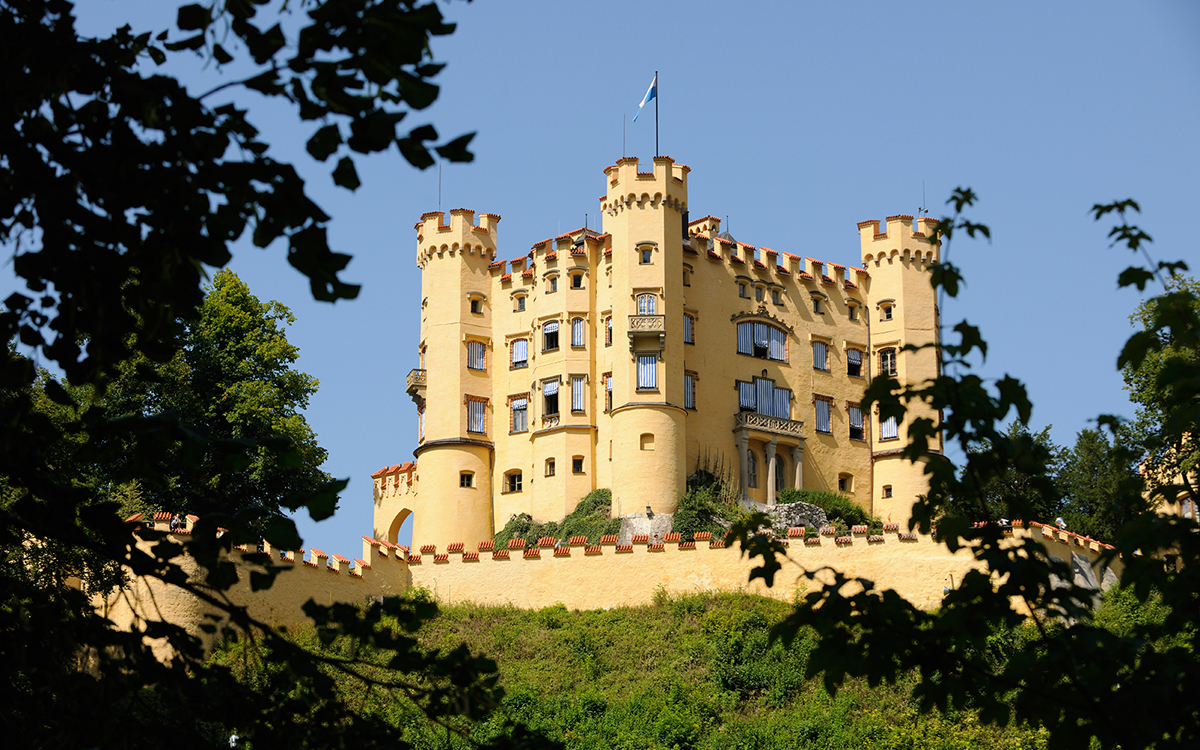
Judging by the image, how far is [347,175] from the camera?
568 cm

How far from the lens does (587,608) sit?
38.6 metres

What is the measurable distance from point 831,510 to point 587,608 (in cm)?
1405

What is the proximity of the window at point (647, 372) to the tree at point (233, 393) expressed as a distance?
1137 centimetres

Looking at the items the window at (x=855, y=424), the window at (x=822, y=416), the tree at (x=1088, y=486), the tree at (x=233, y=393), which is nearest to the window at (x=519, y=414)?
the tree at (x=233, y=393)

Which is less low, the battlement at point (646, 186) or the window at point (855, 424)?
the battlement at point (646, 186)

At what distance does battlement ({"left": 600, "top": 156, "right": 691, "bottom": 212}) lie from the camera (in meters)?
50.5

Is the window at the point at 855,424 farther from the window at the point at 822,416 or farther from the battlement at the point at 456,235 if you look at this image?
the battlement at the point at 456,235

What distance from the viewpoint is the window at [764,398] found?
5219 centimetres

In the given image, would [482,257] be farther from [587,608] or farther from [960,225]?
[960,225]

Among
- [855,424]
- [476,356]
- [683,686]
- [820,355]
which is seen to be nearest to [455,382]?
[476,356]

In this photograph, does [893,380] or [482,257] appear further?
[482,257]

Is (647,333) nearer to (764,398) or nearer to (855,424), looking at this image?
(764,398)

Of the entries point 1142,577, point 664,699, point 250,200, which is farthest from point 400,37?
point 664,699

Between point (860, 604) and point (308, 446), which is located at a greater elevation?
point (308, 446)
